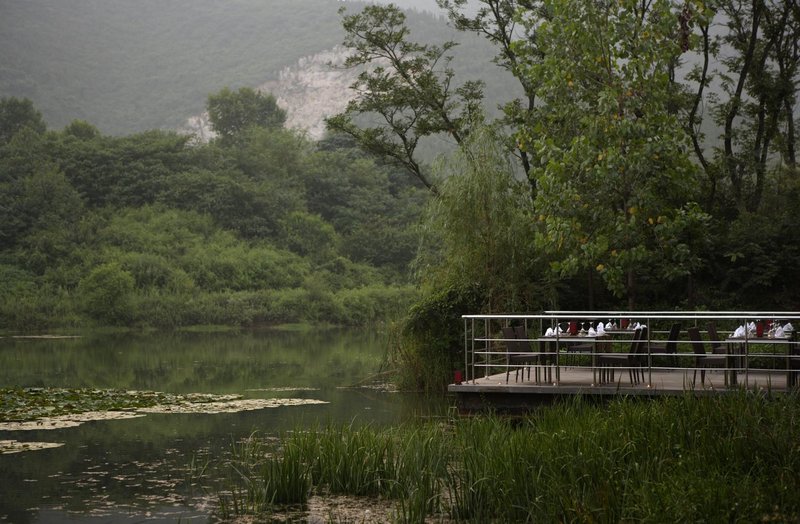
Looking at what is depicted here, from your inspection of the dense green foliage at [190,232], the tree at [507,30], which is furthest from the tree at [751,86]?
the dense green foliage at [190,232]

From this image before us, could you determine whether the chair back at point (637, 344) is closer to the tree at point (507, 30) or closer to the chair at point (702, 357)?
the chair at point (702, 357)

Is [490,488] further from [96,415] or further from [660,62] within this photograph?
[660,62]

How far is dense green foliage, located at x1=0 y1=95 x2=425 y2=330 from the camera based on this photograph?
54469mm

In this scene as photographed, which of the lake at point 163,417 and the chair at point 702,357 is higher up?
the chair at point 702,357

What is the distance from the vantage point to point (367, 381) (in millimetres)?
26906

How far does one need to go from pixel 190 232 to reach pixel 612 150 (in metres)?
47.5

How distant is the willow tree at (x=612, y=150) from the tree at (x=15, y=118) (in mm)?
60886

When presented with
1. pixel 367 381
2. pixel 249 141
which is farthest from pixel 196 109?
pixel 367 381

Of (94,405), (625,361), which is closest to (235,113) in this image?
(94,405)

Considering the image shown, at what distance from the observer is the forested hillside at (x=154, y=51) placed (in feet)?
381

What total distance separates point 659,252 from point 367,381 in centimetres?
908

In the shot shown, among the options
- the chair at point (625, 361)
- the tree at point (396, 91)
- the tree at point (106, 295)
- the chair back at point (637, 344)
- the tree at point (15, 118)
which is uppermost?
the tree at point (15, 118)

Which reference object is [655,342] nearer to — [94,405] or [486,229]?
[486,229]

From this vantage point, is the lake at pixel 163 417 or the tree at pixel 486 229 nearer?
the lake at pixel 163 417
